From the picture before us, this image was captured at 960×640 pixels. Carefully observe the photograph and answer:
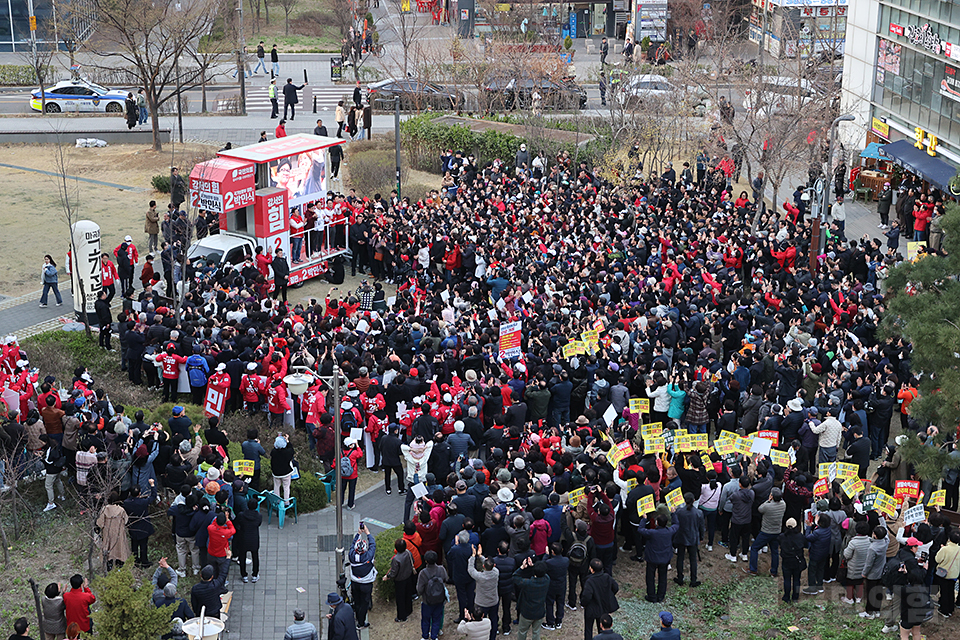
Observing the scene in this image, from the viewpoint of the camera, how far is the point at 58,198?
1310 inches

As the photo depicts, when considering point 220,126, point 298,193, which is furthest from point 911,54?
point 220,126

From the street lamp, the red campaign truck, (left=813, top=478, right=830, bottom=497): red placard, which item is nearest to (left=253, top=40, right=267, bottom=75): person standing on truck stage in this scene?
the red campaign truck

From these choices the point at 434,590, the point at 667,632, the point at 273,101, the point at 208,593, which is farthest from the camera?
the point at 273,101

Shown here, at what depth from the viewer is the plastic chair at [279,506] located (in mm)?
16359

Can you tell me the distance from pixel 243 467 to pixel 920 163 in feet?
77.9

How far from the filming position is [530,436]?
54.1 ft

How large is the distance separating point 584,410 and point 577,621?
5.32 m

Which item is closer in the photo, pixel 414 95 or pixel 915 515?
pixel 915 515

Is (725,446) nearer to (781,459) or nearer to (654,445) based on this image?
(781,459)

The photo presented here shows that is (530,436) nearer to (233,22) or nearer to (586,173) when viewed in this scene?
(586,173)

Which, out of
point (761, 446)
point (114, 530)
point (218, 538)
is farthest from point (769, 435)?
point (114, 530)

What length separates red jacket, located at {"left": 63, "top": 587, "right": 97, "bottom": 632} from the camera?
1266 centimetres

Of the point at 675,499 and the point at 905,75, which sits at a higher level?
the point at 905,75

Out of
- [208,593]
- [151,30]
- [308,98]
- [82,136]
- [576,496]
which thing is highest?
[151,30]
